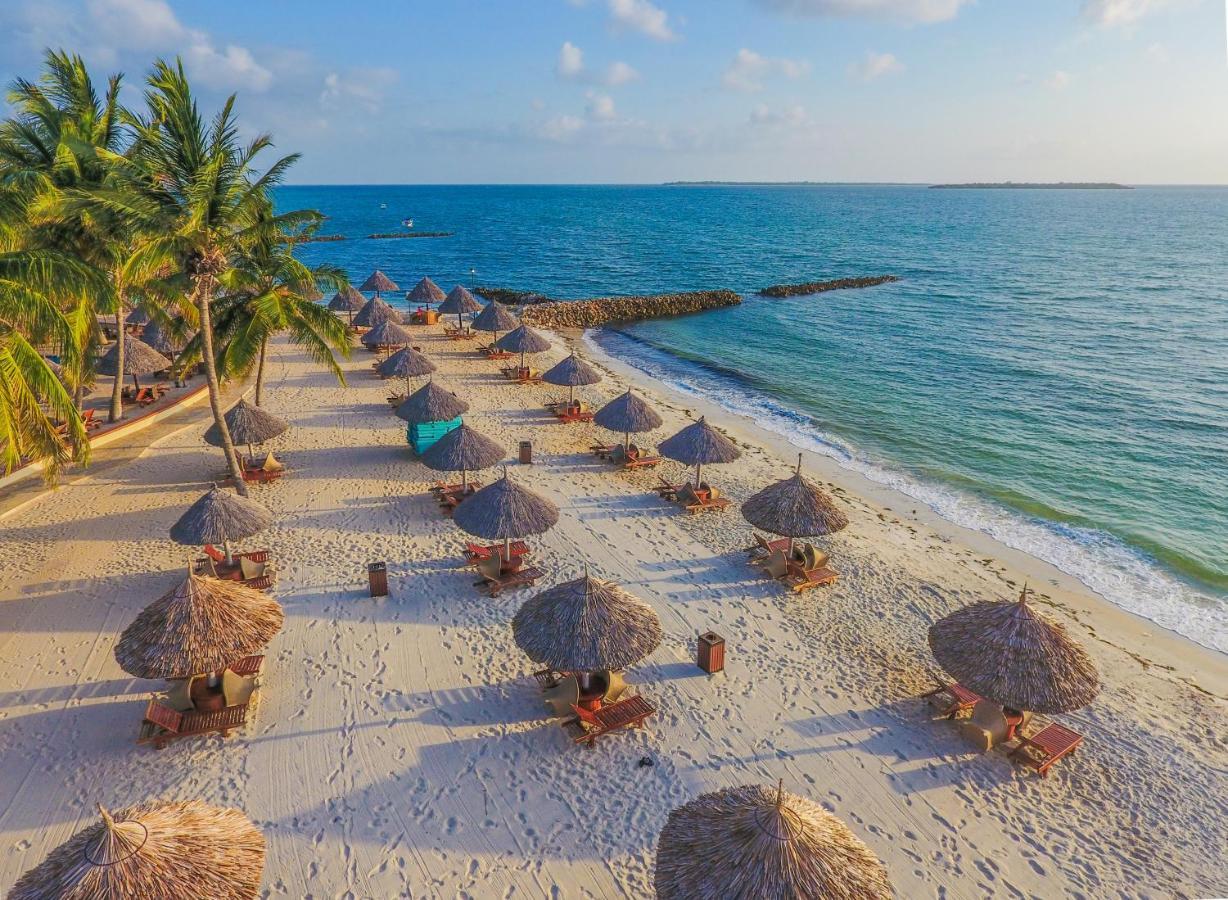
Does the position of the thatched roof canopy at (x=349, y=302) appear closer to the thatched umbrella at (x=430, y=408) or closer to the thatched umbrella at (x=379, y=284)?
the thatched umbrella at (x=379, y=284)

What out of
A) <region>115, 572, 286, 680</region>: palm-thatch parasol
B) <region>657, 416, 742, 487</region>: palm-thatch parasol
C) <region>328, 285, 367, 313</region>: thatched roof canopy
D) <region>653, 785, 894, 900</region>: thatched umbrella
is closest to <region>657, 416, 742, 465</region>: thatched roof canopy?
<region>657, 416, 742, 487</region>: palm-thatch parasol

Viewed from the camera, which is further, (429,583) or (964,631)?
(429,583)

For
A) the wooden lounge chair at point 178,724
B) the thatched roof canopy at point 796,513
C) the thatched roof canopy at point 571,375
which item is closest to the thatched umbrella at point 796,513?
the thatched roof canopy at point 796,513

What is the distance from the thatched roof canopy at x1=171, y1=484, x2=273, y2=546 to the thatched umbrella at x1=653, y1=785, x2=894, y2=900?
8.98 m

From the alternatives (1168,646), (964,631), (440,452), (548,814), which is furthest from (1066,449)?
(548,814)

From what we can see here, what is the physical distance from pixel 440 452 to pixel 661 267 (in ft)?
179

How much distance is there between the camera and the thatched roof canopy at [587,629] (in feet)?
28.1

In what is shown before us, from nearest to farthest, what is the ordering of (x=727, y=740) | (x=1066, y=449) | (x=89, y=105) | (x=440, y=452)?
(x=727, y=740) < (x=440, y=452) < (x=89, y=105) < (x=1066, y=449)

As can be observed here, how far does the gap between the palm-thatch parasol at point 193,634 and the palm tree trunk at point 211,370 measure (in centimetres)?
607

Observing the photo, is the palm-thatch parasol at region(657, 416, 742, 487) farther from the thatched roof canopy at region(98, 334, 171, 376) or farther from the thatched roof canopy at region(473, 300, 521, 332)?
the thatched roof canopy at region(98, 334, 171, 376)

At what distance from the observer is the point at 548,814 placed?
7613 mm

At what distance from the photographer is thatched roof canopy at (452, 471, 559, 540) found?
38.1 ft

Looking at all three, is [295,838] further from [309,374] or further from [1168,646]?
[309,374]

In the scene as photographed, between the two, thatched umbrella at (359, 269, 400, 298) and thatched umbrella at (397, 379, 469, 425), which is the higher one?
thatched umbrella at (359, 269, 400, 298)
